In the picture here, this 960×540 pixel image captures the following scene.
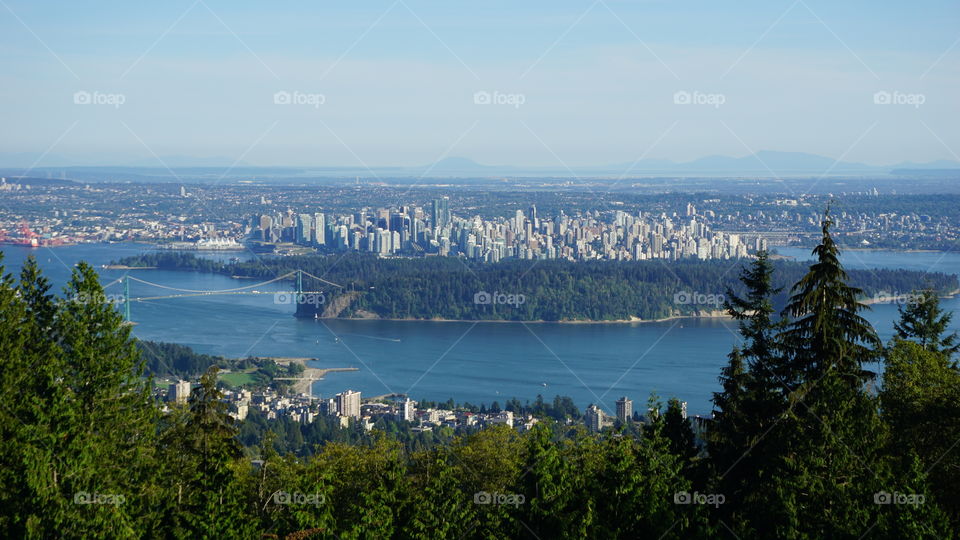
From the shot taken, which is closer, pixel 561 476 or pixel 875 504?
pixel 875 504

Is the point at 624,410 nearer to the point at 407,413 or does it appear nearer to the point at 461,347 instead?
the point at 407,413

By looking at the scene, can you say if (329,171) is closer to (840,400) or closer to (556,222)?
(556,222)

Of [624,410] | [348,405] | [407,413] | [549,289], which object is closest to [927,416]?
[624,410]

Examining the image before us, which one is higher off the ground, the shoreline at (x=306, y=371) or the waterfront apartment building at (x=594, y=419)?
the waterfront apartment building at (x=594, y=419)

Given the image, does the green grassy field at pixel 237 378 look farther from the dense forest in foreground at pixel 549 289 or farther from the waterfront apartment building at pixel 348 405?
the dense forest in foreground at pixel 549 289

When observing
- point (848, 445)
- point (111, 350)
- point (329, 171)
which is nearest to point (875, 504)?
point (848, 445)

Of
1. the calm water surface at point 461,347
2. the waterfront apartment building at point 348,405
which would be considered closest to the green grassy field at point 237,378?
the calm water surface at point 461,347
